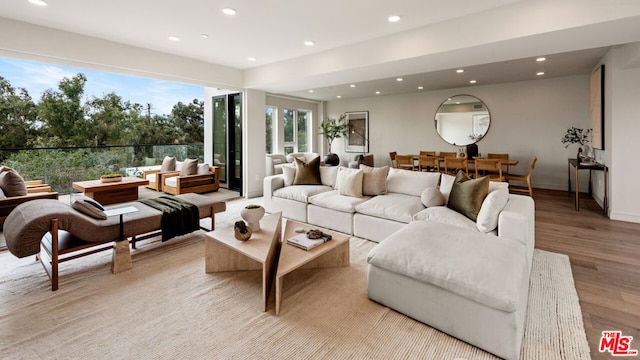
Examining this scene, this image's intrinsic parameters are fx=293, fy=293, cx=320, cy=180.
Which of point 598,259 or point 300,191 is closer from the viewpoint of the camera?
point 598,259

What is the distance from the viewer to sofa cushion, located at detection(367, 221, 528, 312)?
68.0 inches

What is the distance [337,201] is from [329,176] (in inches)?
40.7

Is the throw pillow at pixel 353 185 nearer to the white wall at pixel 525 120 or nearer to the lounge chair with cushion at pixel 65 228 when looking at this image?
the lounge chair with cushion at pixel 65 228

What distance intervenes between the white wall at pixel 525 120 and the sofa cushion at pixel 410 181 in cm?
447

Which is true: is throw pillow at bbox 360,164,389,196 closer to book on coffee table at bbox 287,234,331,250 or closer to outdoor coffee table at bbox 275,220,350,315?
outdoor coffee table at bbox 275,220,350,315

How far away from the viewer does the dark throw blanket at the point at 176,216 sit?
129 inches

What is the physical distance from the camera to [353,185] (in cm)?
417

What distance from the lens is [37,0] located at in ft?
9.87

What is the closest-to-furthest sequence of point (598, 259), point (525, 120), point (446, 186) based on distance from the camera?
point (598, 259)
point (446, 186)
point (525, 120)

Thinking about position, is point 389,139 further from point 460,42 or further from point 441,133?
point 460,42

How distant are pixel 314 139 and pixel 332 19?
6702mm

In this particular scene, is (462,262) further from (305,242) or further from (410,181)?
(410,181)

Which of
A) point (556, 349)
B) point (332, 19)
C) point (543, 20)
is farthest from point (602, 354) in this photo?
point (332, 19)

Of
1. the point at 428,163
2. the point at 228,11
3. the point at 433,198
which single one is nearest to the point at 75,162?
the point at 228,11
